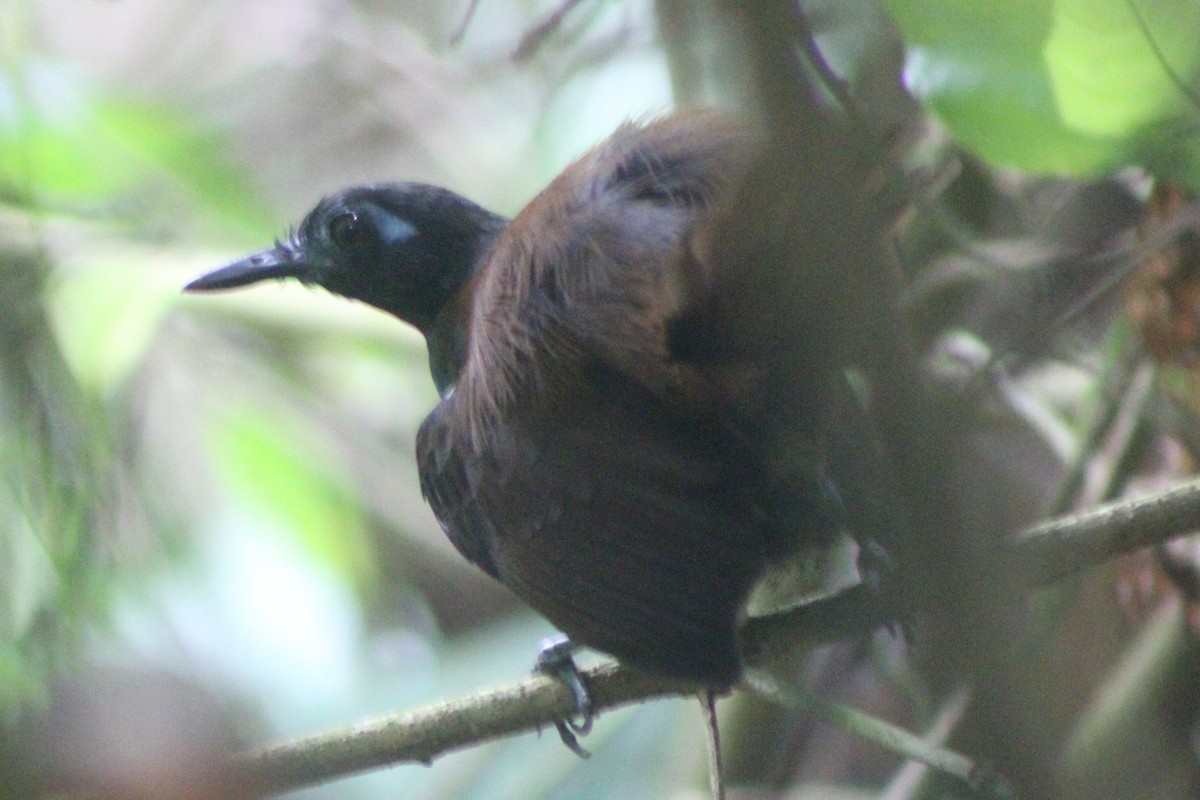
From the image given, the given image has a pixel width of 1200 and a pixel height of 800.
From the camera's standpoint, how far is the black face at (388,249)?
2.20 meters

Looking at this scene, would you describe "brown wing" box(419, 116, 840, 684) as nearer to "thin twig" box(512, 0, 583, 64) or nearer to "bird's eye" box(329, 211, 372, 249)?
"thin twig" box(512, 0, 583, 64)

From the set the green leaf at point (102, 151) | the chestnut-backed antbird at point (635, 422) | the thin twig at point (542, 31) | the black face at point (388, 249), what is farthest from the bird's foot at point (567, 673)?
the green leaf at point (102, 151)

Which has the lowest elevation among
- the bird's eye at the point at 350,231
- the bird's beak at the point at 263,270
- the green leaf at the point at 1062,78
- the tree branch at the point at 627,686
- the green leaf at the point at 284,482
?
the green leaf at the point at 284,482

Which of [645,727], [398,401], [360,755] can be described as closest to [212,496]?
[398,401]

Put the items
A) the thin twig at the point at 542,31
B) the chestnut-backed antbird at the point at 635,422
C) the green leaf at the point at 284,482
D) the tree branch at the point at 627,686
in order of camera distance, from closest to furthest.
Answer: the chestnut-backed antbird at the point at 635,422, the tree branch at the point at 627,686, the thin twig at the point at 542,31, the green leaf at the point at 284,482

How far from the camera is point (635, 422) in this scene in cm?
142

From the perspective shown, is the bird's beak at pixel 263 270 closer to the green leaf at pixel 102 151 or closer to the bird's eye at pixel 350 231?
the bird's eye at pixel 350 231

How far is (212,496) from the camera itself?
12.0 ft

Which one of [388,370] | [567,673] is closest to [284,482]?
[388,370]

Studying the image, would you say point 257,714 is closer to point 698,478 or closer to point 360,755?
point 360,755

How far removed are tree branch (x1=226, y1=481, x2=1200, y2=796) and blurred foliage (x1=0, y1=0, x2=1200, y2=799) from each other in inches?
5.1

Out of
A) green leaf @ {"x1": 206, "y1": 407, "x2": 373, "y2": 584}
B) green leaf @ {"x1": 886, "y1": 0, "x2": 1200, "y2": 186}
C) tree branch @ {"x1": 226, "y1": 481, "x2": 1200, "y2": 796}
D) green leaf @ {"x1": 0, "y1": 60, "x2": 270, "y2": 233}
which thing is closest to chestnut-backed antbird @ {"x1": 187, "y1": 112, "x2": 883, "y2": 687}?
tree branch @ {"x1": 226, "y1": 481, "x2": 1200, "y2": 796}

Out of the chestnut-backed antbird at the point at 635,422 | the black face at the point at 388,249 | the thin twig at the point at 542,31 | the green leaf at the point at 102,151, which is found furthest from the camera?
the green leaf at the point at 102,151

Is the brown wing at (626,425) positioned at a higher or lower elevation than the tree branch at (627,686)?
higher
